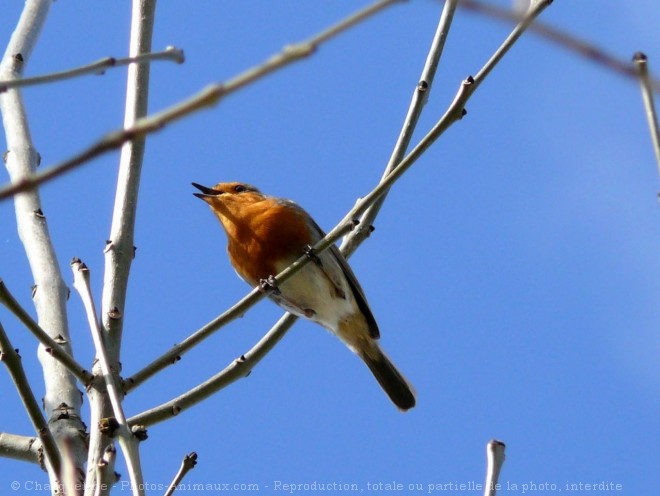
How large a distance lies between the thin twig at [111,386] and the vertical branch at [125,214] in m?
0.30

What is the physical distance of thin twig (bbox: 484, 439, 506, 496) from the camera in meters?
2.76

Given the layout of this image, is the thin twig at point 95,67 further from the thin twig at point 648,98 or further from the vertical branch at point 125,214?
the vertical branch at point 125,214

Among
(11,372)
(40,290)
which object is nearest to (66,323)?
(40,290)

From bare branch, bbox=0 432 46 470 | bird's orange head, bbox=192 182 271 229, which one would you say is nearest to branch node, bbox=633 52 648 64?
bare branch, bbox=0 432 46 470

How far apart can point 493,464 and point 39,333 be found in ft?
6.04

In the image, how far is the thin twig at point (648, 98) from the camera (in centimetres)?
141

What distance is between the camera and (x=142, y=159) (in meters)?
4.70

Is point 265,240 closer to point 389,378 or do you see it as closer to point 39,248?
point 389,378

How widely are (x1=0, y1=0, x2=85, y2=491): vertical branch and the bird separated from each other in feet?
6.97

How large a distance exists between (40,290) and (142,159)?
0.84m

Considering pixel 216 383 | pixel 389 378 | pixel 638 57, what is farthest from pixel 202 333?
pixel 389 378

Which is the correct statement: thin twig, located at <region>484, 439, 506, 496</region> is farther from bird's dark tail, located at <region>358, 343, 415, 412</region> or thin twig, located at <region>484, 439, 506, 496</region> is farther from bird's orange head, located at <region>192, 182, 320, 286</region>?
bird's dark tail, located at <region>358, 343, 415, 412</region>

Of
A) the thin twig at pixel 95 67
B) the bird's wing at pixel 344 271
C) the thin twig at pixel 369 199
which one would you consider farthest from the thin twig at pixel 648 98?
the bird's wing at pixel 344 271

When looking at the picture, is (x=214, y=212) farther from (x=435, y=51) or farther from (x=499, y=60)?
(x=499, y=60)
